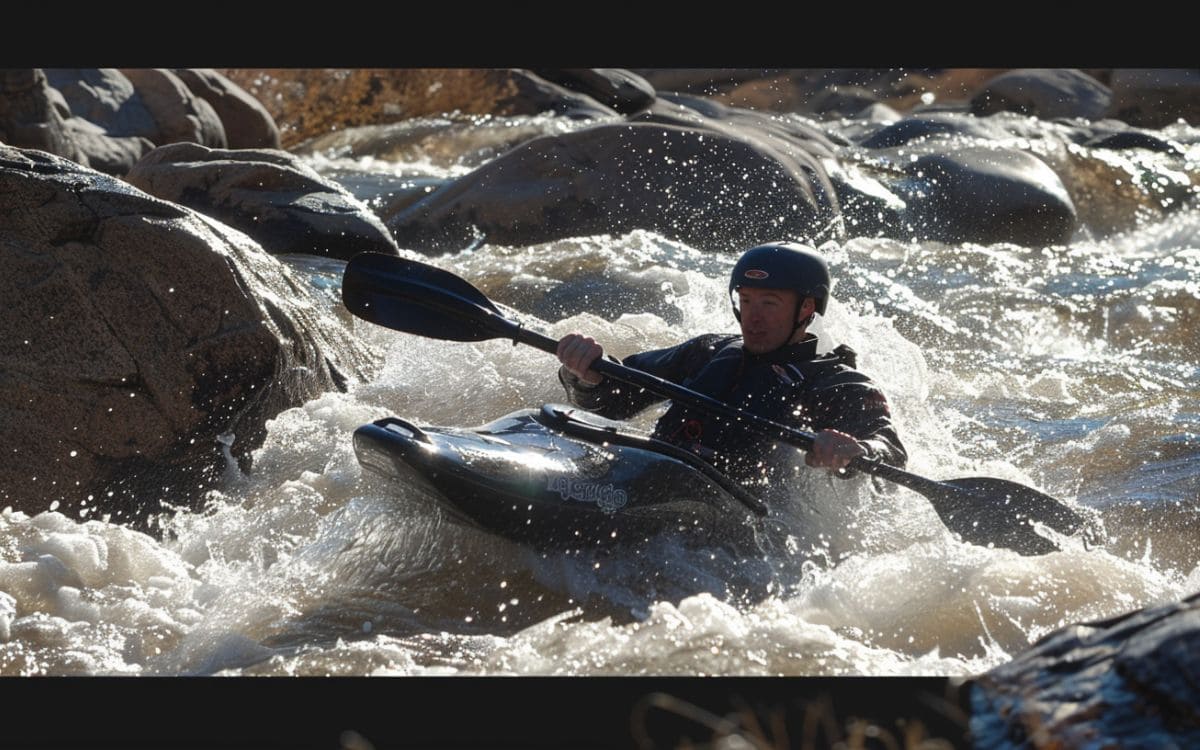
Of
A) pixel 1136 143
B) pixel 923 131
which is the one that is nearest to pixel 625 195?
pixel 923 131

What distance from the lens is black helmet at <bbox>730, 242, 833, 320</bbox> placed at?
4312mm

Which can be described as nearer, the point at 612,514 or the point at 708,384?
the point at 612,514

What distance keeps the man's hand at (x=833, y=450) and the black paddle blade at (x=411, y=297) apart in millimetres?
1201

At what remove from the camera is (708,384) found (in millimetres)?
4266

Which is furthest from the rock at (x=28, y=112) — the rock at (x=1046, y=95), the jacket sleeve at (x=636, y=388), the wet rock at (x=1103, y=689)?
the rock at (x=1046, y=95)

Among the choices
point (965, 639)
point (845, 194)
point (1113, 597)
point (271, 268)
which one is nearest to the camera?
point (965, 639)

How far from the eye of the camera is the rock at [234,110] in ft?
37.2

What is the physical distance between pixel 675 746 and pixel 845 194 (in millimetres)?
8157

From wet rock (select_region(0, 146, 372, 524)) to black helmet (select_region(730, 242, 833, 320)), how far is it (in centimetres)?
168

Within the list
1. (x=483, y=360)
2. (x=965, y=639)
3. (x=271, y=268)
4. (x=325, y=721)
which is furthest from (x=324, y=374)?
(x=325, y=721)

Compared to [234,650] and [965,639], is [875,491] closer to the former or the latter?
[965,639]

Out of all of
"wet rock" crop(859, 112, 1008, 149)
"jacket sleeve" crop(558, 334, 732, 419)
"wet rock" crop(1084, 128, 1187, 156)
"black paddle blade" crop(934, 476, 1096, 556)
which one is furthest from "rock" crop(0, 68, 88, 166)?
"wet rock" crop(1084, 128, 1187, 156)

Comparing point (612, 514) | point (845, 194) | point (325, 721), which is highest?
point (325, 721)

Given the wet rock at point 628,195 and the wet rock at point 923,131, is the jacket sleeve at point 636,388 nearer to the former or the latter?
the wet rock at point 628,195
